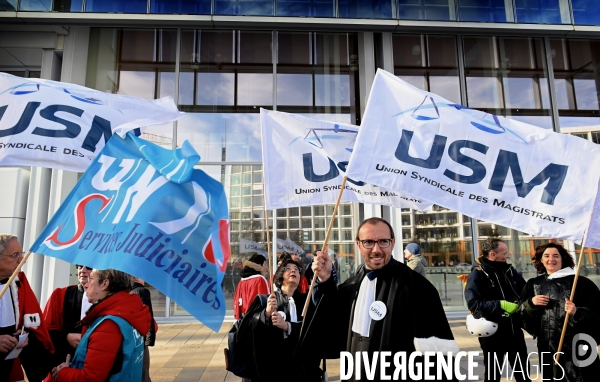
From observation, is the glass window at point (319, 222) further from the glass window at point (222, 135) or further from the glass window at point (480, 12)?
the glass window at point (480, 12)

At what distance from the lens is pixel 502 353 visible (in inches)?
175

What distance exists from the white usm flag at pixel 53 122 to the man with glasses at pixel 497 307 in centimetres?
363

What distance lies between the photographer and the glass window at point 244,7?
1123 cm

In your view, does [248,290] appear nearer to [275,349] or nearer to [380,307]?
[275,349]

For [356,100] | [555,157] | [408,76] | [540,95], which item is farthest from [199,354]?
[540,95]

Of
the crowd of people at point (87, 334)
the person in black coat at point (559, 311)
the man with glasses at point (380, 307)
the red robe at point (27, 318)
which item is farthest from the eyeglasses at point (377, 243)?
the red robe at point (27, 318)

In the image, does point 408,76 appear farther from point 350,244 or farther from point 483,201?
point 483,201

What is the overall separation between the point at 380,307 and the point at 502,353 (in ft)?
9.20

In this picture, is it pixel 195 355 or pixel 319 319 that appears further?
pixel 195 355

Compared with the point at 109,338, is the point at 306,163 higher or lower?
higher

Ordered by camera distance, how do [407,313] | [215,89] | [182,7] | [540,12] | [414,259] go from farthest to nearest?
[215,89], [540,12], [182,7], [414,259], [407,313]

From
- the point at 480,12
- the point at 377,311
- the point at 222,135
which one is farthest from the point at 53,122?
the point at 480,12

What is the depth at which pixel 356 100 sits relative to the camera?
40.3 feet

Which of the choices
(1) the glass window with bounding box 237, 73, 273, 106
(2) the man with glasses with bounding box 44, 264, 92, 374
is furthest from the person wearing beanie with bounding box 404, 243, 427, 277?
(1) the glass window with bounding box 237, 73, 273, 106
